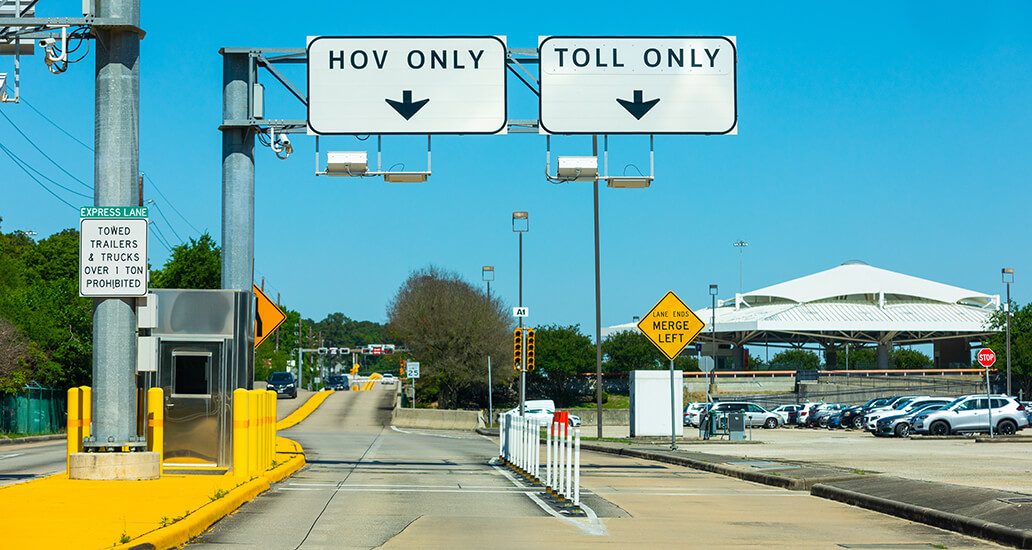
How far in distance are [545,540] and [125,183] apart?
27.6 ft

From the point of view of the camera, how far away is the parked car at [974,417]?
3922 centimetres

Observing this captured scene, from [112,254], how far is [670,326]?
49.2ft

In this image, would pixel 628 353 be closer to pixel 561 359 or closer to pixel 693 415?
pixel 561 359

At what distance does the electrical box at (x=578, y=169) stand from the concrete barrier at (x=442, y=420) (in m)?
38.3

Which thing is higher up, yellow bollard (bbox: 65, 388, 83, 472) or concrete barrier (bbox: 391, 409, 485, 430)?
yellow bollard (bbox: 65, 388, 83, 472)

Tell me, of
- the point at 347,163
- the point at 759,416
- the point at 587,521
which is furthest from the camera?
the point at 759,416

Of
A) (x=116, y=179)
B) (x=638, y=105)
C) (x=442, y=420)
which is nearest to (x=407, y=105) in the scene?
(x=638, y=105)

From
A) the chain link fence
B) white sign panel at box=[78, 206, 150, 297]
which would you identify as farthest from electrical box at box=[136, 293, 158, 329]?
the chain link fence

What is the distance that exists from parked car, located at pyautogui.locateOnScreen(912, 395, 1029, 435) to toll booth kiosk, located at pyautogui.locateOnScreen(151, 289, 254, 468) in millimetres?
30375

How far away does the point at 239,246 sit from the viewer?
2022 centimetres

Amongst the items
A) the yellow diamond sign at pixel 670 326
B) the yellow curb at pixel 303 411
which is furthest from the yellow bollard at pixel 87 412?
the yellow curb at pixel 303 411

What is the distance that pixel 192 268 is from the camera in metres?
77.2

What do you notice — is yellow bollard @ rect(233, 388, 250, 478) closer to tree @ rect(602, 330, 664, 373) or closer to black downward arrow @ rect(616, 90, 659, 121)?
black downward arrow @ rect(616, 90, 659, 121)

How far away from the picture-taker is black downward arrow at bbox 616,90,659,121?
19828mm
